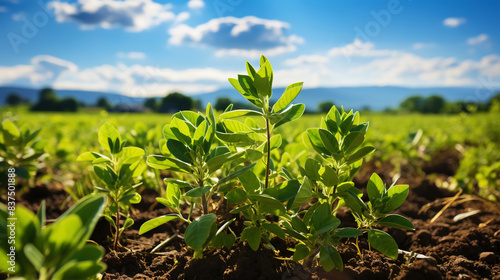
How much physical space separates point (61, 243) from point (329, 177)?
88 centimetres

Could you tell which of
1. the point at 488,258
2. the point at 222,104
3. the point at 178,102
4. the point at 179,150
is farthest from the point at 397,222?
the point at 222,104

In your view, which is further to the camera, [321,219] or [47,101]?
[47,101]

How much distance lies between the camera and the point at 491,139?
646cm

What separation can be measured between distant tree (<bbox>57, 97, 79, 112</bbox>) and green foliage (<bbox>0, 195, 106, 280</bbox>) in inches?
2160

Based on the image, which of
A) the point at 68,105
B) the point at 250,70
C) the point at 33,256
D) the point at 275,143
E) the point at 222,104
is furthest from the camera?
the point at 68,105

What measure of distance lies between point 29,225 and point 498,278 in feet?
5.66

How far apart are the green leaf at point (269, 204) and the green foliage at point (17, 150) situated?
1781 millimetres

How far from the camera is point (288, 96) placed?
1.24 m

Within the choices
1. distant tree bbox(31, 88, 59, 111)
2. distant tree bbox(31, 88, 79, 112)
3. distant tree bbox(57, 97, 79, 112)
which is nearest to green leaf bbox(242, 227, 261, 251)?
distant tree bbox(31, 88, 59, 111)

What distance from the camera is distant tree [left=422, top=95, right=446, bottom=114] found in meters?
55.4

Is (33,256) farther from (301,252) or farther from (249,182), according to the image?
(301,252)

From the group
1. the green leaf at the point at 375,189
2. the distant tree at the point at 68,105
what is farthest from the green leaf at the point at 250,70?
the distant tree at the point at 68,105

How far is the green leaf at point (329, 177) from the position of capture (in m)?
1.25

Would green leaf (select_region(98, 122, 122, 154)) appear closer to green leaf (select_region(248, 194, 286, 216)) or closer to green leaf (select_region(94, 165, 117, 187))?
green leaf (select_region(94, 165, 117, 187))
